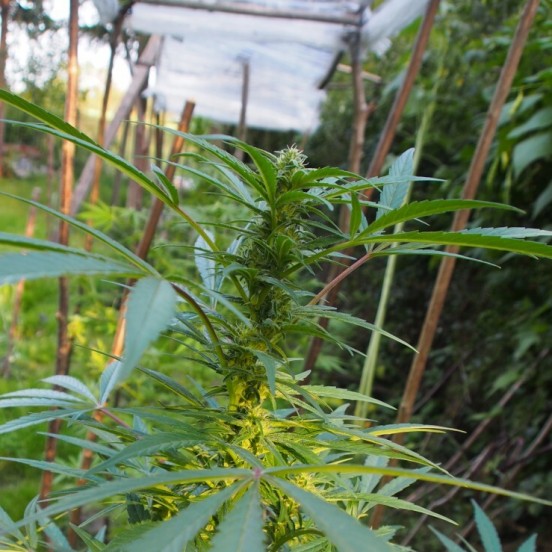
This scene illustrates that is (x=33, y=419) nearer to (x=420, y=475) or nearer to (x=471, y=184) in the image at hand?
(x=420, y=475)

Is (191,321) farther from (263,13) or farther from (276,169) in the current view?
(263,13)

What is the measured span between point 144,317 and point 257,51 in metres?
1.63

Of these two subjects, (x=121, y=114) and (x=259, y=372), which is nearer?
(x=259, y=372)

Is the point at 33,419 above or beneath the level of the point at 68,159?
beneath

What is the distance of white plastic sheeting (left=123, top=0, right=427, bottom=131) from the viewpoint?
137 centimetres

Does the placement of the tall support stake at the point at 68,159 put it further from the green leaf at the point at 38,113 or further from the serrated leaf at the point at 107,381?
the green leaf at the point at 38,113

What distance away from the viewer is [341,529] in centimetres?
20

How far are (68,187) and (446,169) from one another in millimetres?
1234

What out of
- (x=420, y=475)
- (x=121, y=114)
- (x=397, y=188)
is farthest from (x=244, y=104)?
(x=420, y=475)

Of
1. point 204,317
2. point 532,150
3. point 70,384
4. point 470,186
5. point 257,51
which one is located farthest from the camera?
point 257,51

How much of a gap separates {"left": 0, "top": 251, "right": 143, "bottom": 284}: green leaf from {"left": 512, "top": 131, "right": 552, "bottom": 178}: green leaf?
1.19 meters

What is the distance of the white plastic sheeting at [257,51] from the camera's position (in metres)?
1.37

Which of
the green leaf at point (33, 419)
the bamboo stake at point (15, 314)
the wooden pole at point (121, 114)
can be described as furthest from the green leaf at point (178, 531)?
the bamboo stake at point (15, 314)

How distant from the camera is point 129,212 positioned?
1.31 metres
